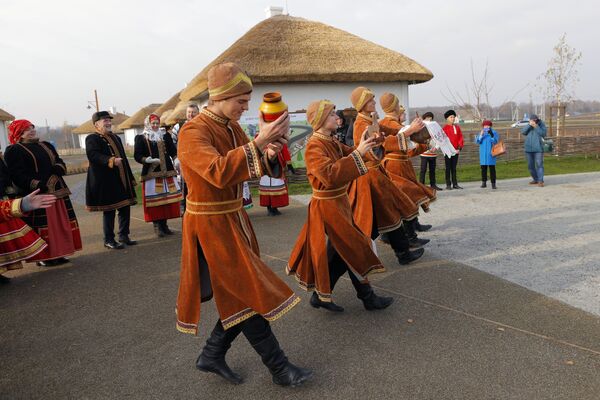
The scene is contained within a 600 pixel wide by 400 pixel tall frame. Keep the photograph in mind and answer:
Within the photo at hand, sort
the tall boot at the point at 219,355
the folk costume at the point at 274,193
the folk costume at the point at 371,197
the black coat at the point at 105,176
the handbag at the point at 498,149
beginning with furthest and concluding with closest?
the handbag at the point at 498,149, the folk costume at the point at 274,193, the black coat at the point at 105,176, the folk costume at the point at 371,197, the tall boot at the point at 219,355

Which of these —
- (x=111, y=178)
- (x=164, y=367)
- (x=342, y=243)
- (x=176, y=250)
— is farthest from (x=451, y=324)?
(x=111, y=178)

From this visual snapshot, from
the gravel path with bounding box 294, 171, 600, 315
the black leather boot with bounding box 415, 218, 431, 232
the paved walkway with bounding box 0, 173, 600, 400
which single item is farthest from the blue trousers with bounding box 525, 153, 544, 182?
the paved walkway with bounding box 0, 173, 600, 400

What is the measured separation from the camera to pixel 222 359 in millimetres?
2668

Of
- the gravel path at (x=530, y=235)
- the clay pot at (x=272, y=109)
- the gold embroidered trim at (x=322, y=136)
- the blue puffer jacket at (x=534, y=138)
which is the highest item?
the clay pot at (x=272, y=109)

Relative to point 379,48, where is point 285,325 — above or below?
below

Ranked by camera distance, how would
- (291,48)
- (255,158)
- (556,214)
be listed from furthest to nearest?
1. (291,48)
2. (556,214)
3. (255,158)

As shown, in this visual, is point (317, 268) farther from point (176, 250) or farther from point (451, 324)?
point (176, 250)

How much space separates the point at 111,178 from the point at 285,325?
12.3 feet

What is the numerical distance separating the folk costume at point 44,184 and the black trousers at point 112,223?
53 cm

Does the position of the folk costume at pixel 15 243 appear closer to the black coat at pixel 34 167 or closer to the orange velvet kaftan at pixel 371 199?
the black coat at pixel 34 167

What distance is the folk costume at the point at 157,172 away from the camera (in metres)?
6.34

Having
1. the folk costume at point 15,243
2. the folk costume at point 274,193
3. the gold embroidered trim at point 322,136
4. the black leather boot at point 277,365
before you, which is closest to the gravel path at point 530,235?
the folk costume at point 274,193

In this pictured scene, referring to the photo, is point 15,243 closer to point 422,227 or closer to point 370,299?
point 370,299

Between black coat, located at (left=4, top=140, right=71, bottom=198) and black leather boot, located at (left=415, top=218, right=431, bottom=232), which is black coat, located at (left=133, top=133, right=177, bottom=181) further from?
black leather boot, located at (left=415, top=218, right=431, bottom=232)
